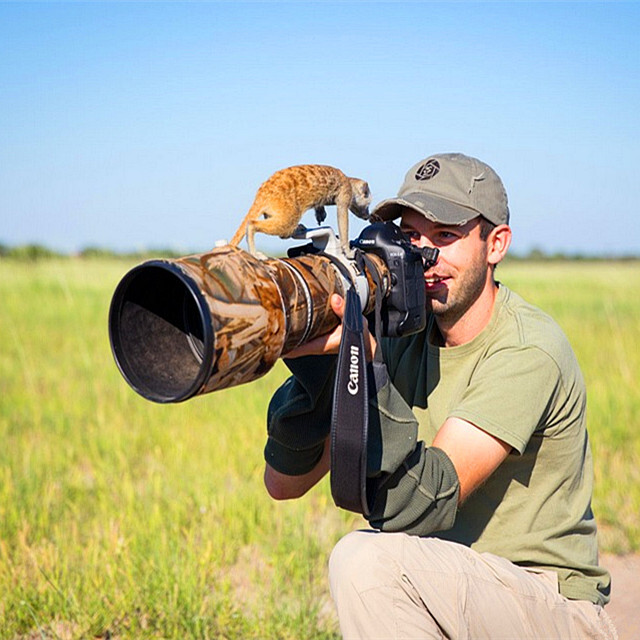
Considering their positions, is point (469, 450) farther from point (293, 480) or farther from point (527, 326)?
point (293, 480)

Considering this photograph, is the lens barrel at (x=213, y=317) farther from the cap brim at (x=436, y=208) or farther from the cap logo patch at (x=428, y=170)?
the cap logo patch at (x=428, y=170)

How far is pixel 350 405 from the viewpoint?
5.73 feet

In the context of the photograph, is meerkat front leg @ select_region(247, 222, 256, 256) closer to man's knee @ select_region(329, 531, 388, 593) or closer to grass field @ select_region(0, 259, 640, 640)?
man's knee @ select_region(329, 531, 388, 593)

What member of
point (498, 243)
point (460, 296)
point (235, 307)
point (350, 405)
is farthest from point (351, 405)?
point (498, 243)

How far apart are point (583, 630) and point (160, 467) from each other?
8.12 feet

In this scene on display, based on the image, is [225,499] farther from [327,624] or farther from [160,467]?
[327,624]

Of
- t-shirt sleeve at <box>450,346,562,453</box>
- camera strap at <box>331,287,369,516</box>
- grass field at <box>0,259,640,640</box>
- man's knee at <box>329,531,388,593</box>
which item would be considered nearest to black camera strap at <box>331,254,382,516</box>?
camera strap at <box>331,287,369,516</box>

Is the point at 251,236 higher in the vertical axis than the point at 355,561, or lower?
higher

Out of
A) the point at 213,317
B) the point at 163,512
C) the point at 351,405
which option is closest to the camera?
the point at 213,317

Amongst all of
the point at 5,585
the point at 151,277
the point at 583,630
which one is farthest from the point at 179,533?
the point at 151,277

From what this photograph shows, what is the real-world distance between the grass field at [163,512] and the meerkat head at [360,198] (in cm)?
132

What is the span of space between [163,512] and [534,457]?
1847 millimetres

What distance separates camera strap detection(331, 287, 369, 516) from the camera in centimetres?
174

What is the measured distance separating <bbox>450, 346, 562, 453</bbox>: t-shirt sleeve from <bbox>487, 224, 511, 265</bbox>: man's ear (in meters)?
0.34
